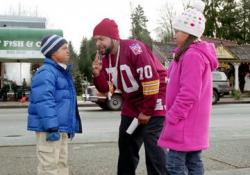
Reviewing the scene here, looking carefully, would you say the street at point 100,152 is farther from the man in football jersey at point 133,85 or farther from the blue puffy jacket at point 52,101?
the blue puffy jacket at point 52,101

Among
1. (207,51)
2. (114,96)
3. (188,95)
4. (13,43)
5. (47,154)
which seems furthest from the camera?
(13,43)

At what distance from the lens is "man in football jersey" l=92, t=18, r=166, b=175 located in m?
4.96

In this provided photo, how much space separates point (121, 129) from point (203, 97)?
4.28 ft

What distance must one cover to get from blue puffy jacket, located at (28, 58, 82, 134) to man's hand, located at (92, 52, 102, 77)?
0.24 m

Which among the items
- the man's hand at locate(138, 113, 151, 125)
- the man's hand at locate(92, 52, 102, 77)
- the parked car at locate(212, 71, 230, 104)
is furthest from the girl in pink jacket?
the parked car at locate(212, 71, 230, 104)

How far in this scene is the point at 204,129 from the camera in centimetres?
429

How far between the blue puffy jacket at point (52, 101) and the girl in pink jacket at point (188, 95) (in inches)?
43.7

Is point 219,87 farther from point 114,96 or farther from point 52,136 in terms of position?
point 52,136

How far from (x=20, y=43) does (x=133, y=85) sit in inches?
950

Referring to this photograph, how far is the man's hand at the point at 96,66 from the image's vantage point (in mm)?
5094

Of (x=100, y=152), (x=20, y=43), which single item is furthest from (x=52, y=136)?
(x=20, y=43)

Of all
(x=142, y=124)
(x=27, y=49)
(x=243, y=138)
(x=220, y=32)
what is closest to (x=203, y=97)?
(x=142, y=124)

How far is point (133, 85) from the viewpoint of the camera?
198 inches

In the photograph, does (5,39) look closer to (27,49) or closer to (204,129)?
(27,49)
